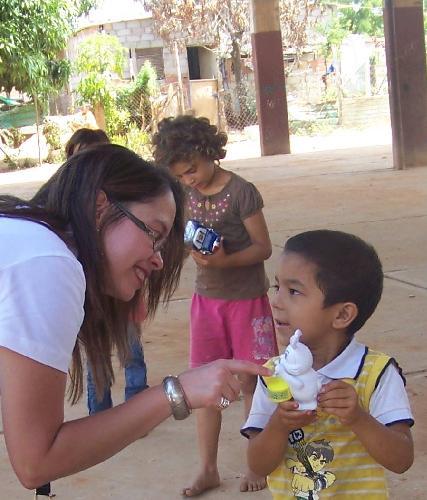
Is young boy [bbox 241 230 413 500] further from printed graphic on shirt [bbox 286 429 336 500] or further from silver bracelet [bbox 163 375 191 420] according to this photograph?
silver bracelet [bbox 163 375 191 420]

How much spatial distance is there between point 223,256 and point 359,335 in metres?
2.09

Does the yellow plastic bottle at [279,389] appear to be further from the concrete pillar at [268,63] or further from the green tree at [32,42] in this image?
the green tree at [32,42]

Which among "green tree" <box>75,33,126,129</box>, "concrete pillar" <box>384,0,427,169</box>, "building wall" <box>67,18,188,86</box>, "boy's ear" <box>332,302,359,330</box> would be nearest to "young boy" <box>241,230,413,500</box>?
"boy's ear" <box>332,302,359,330</box>

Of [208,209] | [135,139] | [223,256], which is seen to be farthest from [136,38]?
[223,256]

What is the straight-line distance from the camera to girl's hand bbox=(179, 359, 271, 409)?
196cm

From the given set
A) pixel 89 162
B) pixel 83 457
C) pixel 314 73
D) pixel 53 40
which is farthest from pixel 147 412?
pixel 314 73

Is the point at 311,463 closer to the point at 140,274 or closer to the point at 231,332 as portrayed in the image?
the point at 140,274

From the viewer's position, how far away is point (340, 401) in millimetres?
2045

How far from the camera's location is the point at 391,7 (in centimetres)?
1576

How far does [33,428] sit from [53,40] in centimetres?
2105

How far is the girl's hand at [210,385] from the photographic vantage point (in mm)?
1959

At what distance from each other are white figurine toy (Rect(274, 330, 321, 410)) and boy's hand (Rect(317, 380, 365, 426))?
1.1 inches

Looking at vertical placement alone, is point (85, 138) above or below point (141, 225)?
above

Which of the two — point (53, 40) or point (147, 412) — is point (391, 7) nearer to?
point (53, 40)
